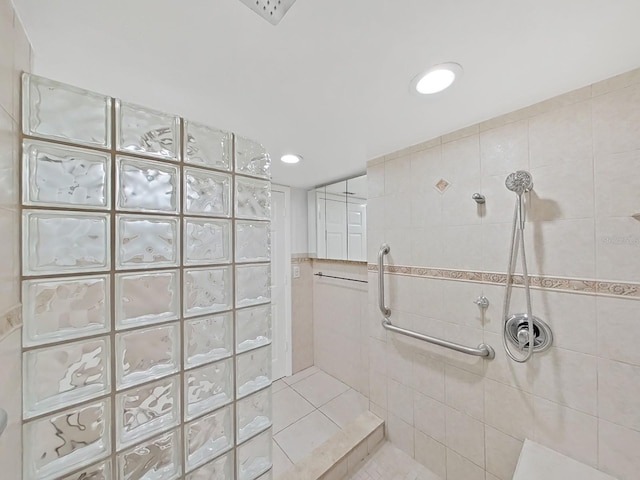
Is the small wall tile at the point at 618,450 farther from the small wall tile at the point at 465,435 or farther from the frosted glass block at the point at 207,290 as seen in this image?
the frosted glass block at the point at 207,290

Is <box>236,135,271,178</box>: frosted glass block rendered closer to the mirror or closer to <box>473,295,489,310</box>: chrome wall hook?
<box>473,295,489,310</box>: chrome wall hook

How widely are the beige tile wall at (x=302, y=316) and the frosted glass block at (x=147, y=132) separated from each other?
6.68 feet

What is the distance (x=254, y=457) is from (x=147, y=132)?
1.12 m

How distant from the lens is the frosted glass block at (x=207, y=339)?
729 mm

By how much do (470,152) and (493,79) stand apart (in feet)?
1.46

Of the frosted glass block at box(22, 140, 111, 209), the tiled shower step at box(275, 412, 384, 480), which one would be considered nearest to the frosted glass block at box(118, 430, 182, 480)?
the frosted glass block at box(22, 140, 111, 209)

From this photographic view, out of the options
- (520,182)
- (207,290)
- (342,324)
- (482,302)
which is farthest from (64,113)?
(342,324)

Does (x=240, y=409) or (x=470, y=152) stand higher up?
(x=470, y=152)

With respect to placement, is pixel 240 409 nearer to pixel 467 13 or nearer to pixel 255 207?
pixel 255 207

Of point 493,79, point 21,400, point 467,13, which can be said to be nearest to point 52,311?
point 21,400

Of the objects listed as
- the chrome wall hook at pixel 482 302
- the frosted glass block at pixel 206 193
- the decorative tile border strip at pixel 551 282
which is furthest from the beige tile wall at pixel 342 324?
the frosted glass block at pixel 206 193

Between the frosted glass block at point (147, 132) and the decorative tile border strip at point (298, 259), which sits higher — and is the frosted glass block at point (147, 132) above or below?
above

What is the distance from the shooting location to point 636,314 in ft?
2.99

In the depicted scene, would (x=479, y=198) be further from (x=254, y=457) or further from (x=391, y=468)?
(x=391, y=468)
